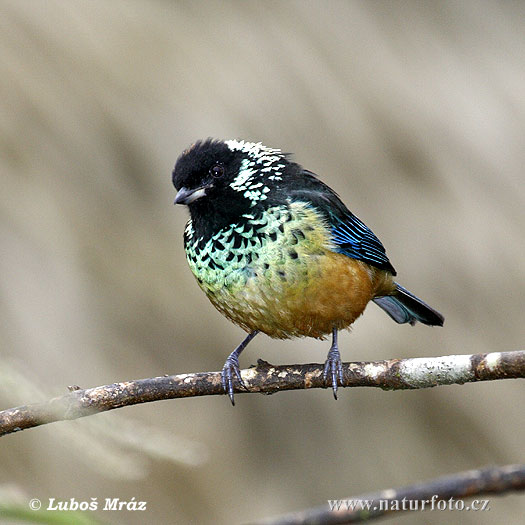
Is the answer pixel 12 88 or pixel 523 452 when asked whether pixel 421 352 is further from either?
pixel 12 88

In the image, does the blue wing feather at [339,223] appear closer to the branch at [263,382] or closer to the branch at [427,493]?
the branch at [263,382]

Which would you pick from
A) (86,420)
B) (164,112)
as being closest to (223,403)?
(164,112)

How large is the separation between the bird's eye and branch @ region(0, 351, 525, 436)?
90 centimetres

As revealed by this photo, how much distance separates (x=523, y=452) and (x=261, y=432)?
5.40 ft

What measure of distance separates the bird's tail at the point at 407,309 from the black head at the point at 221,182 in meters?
0.90

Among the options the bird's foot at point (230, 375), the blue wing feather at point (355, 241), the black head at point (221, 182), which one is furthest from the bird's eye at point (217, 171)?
the bird's foot at point (230, 375)

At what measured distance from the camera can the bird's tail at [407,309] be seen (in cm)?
394

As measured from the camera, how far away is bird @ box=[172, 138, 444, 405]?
315 centimetres

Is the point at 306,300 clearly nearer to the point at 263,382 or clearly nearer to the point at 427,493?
the point at 263,382

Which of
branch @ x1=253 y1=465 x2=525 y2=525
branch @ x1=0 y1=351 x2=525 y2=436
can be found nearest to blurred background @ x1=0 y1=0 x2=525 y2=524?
branch @ x1=0 y1=351 x2=525 y2=436

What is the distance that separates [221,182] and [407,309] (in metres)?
1.16

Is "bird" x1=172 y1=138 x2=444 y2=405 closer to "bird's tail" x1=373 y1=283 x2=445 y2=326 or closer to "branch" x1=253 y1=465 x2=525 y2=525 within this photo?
"bird's tail" x1=373 y1=283 x2=445 y2=326

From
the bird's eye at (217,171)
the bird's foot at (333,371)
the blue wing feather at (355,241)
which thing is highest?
the bird's eye at (217,171)

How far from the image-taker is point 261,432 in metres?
5.20
